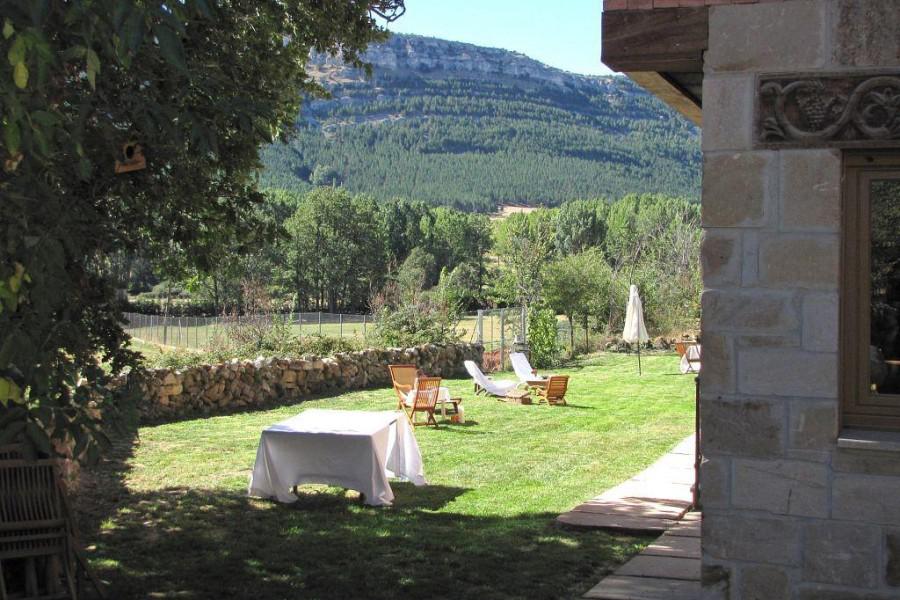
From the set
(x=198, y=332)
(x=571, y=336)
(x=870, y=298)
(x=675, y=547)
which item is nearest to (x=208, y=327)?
(x=198, y=332)

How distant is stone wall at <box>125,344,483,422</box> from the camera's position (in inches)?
571

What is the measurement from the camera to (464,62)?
183 meters

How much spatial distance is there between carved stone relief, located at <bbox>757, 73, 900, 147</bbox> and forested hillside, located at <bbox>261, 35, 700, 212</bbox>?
9438 centimetres

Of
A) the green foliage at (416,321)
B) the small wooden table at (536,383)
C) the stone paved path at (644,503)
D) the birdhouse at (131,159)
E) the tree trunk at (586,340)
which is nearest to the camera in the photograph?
the birdhouse at (131,159)

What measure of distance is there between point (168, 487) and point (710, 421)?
670 cm

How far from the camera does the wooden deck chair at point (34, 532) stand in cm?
544

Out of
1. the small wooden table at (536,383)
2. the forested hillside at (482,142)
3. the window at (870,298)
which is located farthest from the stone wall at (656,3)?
the forested hillside at (482,142)

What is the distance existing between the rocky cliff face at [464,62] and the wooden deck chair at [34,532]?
17215cm

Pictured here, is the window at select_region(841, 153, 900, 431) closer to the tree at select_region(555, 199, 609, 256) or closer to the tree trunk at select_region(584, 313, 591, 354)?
the tree trunk at select_region(584, 313, 591, 354)

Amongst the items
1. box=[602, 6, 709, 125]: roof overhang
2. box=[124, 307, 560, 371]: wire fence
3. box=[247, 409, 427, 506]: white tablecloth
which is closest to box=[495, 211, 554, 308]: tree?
box=[124, 307, 560, 371]: wire fence

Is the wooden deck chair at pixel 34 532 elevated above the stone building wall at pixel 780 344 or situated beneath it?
situated beneath

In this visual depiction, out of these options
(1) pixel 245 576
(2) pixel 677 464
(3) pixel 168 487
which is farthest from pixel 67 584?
(2) pixel 677 464

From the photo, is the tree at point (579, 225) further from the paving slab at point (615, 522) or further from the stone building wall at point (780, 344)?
the stone building wall at point (780, 344)

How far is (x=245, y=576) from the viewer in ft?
20.1
